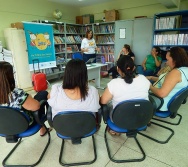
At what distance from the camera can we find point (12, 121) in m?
1.31

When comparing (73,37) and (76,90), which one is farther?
(73,37)

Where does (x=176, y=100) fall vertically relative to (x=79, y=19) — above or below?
below

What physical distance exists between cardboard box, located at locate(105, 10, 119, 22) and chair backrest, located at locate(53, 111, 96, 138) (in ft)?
14.9

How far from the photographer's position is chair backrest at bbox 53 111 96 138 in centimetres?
124

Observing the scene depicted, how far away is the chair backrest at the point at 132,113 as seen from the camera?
131 centimetres

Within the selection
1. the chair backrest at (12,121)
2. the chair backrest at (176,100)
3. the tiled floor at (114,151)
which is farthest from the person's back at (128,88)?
the chair backrest at (12,121)

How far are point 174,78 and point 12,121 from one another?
5.53 ft

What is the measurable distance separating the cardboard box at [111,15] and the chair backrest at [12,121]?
4647 millimetres

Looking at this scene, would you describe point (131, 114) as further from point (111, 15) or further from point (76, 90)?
point (111, 15)

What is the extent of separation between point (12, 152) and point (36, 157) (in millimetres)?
322

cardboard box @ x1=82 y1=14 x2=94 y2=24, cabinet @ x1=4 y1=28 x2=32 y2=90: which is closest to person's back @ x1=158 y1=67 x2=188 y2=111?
cabinet @ x1=4 y1=28 x2=32 y2=90

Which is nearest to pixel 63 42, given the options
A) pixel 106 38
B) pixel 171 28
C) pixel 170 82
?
pixel 106 38

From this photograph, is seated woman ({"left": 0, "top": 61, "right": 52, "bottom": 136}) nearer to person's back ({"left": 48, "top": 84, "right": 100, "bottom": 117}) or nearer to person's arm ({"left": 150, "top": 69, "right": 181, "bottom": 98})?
person's back ({"left": 48, "top": 84, "right": 100, "bottom": 117})

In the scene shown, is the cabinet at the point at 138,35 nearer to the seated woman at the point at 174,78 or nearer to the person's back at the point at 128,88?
the seated woman at the point at 174,78
